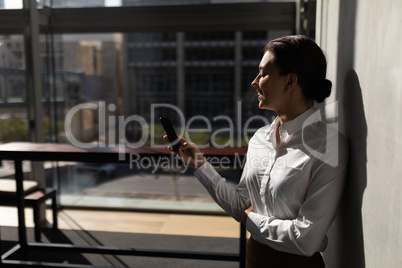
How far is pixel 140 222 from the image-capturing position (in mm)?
3621

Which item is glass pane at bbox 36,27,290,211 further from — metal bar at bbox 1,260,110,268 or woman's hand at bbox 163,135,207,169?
woman's hand at bbox 163,135,207,169

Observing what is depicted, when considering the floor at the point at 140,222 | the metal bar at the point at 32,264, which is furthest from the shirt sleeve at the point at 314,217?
the floor at the point at 140,222

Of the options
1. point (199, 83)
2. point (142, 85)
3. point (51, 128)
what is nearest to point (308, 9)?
point (199, 83)

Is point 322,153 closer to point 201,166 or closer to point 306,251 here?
point 306,251

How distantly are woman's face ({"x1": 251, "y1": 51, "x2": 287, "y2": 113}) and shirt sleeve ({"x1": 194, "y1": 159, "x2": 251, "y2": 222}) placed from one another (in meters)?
0.29

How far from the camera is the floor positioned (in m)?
3.39

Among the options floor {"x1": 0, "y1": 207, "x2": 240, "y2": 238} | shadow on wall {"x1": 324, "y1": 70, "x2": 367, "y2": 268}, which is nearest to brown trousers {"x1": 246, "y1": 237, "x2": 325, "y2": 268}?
shadow on wall {"x1": 324, "y1": 70, "x2": 367, "y2": 268}

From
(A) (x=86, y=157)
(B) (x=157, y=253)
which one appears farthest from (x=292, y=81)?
(B) (x=157, y=253)

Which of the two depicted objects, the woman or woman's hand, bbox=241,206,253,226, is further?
woman's hand, bbox=241,206,253,226

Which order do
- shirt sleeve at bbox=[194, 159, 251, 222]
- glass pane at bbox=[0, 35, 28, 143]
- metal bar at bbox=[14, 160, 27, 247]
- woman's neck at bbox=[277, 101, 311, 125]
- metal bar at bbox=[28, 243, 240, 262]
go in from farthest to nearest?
glass pane at bbox=[0, 35, 28, 143] < metal bar at bbox=[14, 160, 27, 247] < metal bar at bbox=[28, 243, 240, 262] < shirt sleeve at bbox=[194, 159, 251, 222] < woman's neck at bbox=[277, 101, 311, 125]

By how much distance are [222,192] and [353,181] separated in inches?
17.1

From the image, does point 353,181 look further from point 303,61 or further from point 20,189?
point 20,189

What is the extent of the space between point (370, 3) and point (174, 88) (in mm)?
2894

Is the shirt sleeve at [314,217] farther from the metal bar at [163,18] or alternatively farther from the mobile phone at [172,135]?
the metal bar at [163,18]
